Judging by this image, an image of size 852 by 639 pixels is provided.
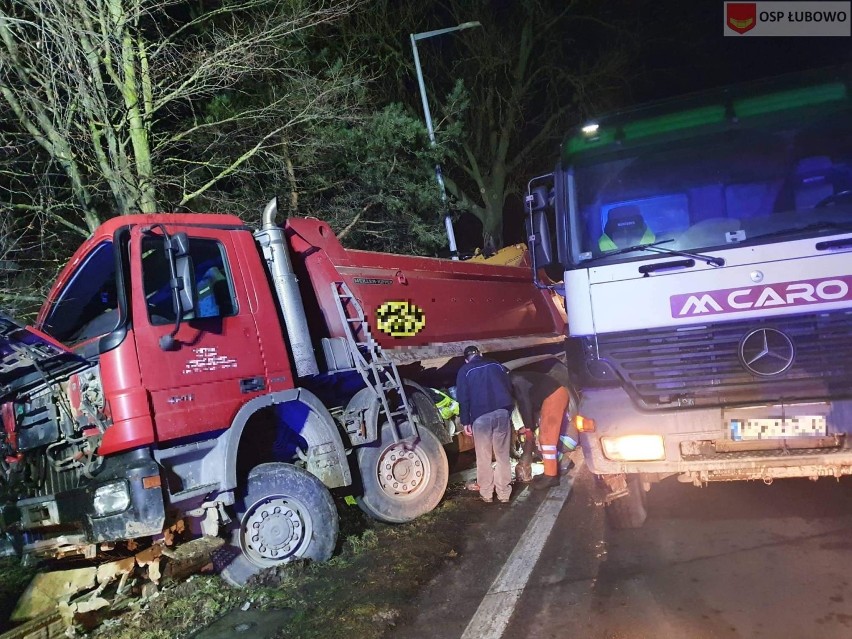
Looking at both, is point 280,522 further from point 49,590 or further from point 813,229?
point 813,229

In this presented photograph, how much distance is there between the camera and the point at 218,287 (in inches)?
194

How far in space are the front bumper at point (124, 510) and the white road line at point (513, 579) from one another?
6.83 ft

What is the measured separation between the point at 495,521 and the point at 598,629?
2.25m

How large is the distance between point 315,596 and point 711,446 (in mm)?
2763

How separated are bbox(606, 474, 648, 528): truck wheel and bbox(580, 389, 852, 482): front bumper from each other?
60cm

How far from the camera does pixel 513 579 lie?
167 inches

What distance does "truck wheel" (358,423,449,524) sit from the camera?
18.6 ft

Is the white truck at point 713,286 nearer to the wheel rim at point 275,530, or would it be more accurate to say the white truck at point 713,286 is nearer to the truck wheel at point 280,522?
the truck wheel at point 280,522

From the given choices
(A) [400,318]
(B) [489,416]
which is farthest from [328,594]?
(A) [400,318]

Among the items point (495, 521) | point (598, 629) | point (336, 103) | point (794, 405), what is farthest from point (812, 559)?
point (336, 103)

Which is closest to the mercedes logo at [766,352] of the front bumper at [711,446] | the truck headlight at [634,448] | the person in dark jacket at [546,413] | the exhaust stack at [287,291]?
the front bumper at [711,446]

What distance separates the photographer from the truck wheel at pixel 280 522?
15.4ft

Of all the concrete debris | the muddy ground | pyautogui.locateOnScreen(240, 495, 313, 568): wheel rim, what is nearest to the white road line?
the muddy ground

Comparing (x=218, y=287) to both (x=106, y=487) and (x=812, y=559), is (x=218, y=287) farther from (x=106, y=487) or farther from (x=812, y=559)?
(x=812, y=559)
